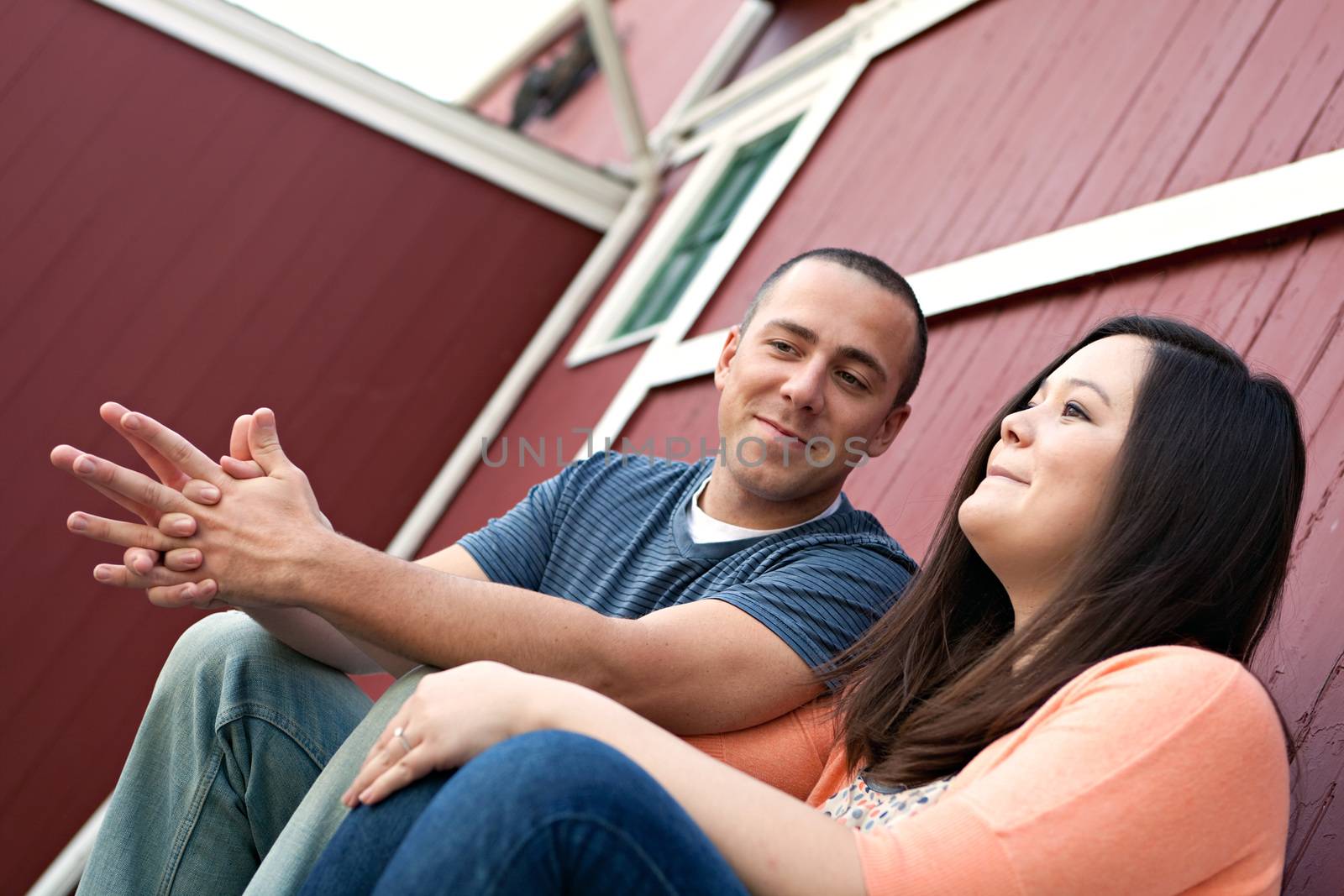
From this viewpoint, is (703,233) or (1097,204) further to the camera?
(703,233)

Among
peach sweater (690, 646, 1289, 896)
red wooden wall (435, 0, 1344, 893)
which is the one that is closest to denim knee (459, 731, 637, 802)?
peach sweater (690, 646, 1289, 896)

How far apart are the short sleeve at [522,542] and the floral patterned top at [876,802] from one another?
2.94 ft

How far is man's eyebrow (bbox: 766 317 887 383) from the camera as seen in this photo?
2.11 m

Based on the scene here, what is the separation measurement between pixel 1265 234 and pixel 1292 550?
673 mm

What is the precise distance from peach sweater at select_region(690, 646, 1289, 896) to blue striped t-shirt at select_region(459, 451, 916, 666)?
63cm

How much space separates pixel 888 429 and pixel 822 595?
0.55 m

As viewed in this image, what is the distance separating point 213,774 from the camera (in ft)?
5.50

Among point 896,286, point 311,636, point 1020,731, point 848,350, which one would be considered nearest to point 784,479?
point 848,350

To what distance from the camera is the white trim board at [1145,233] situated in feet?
6.99

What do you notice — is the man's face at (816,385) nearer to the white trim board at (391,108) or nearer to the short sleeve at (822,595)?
the short sleeve at (822,595)

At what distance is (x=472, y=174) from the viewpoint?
5.35m

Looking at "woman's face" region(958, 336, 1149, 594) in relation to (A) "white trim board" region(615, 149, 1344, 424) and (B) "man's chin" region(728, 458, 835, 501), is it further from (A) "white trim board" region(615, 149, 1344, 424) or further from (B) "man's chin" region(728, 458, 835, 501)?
(A) "white trim board" region(615, 149, 1344, 424)

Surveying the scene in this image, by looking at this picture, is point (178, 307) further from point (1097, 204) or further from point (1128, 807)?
point (1128, 807)

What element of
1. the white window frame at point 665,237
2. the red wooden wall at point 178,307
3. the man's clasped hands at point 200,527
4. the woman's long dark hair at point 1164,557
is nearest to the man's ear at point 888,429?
the woman's long dark hair at point 1164,557
